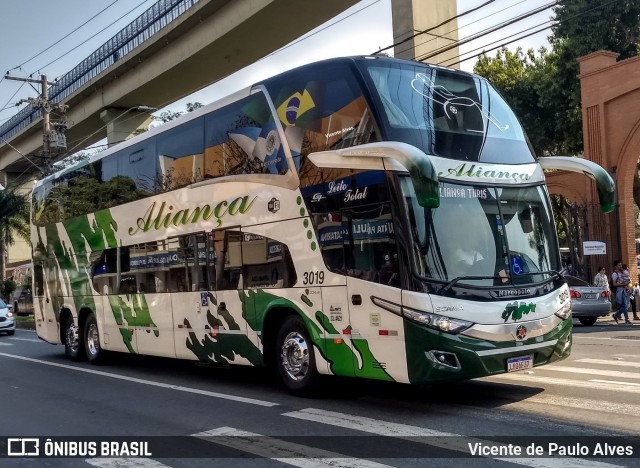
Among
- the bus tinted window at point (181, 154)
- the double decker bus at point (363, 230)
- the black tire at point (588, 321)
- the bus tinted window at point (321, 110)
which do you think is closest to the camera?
the double decker bus at point (363, 230)

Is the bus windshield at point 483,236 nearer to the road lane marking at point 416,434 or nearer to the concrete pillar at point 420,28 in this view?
the road lane marking at point 416,434

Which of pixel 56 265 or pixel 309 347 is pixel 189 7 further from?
pixel 309 347

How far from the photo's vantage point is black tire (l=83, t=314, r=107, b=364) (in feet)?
47.5

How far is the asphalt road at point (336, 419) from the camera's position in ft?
20.6

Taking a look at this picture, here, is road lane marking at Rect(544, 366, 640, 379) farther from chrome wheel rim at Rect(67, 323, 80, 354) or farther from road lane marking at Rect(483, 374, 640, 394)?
chrome wheel rim at Rect(67, 323, 80, 354)

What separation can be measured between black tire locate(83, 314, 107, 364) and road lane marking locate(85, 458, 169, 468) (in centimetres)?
801

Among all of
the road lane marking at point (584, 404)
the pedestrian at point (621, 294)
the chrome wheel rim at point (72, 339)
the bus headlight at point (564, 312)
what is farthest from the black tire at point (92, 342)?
the pedestrian at point (621, 294)

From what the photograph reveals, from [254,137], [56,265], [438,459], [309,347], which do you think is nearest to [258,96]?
[254,137]

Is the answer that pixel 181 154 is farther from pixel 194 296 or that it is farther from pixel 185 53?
pixel 185 53

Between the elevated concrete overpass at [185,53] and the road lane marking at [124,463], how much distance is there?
16155 millimetres

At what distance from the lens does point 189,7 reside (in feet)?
80.6

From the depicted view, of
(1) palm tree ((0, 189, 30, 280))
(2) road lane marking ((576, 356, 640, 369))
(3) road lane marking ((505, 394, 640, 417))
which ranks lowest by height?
(2) road lane marking ((576, 356, 640, 369))

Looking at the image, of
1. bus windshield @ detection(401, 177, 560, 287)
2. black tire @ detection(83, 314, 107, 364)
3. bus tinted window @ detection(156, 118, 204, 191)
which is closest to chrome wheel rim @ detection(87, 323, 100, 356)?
black tire @ detection(83, 314, 107, 364)

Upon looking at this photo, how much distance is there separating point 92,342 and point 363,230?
883cm
